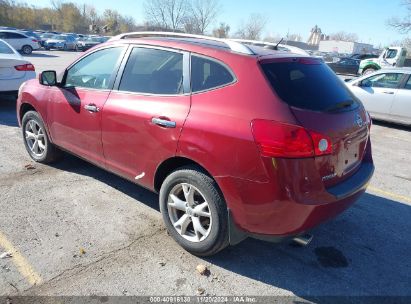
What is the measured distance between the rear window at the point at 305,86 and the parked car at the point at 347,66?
2539cm

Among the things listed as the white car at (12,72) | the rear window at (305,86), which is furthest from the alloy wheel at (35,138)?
the rear window at (305,86)

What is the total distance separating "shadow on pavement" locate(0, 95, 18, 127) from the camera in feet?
23.4

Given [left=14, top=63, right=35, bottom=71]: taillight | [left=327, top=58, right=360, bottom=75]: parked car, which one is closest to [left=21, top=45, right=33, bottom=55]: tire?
[left=327, top=58, right=360, bottom=75]: parked car

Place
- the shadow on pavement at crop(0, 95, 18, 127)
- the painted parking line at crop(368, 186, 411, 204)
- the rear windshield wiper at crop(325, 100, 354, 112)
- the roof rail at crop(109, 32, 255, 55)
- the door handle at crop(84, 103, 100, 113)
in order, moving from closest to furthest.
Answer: the rear windshield wiper at crop(325, 100, 354, 112), the roof rail at crop(109, 32, 255, 55), the door handle at crop(84, 103, 100, 113), the painted parking line at crop(368, 186, 411, 204), the shadow on pavement at crop(0, 95, 18, 127)

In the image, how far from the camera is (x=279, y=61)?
290cm

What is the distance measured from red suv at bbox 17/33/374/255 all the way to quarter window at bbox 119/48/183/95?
0.04 feet

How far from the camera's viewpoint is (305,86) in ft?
9.32

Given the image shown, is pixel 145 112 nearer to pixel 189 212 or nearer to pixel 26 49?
pixel 189 212

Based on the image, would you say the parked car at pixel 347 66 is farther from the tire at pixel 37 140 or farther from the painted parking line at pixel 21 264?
the painted parking line at pixel 21 264

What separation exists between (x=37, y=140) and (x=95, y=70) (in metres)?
1.63

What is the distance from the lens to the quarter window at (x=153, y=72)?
316 cm

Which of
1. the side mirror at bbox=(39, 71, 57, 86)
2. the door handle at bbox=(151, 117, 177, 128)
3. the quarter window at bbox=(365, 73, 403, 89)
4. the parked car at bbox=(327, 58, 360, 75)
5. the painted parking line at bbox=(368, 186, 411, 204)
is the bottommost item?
the parked car at bbox=(327, 58, 360, 75)

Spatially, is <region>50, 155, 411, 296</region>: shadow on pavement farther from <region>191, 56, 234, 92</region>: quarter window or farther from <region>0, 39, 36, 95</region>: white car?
<region>0, 39, 36, 95</region>: white car

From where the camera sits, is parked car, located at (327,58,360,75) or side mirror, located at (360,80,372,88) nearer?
side mirror, located at (360,80,372,88)
